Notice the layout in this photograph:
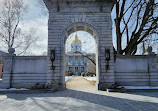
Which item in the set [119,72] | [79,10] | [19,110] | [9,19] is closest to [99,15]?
[79,10]

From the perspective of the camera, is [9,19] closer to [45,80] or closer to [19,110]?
[45,80]

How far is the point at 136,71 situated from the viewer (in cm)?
1131

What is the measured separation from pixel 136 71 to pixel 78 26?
7676 millimetres

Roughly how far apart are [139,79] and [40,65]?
10.2 meters

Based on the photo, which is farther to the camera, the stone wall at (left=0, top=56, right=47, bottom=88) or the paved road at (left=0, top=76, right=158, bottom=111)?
the stone wall at (left=0, top=56, right=47, bottom=88)

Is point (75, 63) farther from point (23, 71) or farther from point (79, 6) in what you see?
point (79, 6)

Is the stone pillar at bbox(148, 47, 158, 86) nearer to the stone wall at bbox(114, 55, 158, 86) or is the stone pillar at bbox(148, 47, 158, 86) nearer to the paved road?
the stone wall at bbox(114, 55, 158, 86)

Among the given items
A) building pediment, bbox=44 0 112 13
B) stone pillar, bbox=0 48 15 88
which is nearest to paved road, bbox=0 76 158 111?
stone pillar, bbox=0 48 15 88

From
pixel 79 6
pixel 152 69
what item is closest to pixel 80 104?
pixel 152 69

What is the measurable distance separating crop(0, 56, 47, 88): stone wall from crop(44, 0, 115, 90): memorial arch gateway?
3.21 feet

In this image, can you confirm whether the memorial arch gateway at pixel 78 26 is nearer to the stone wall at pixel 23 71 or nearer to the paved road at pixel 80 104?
the stone wall at pixel 23 71

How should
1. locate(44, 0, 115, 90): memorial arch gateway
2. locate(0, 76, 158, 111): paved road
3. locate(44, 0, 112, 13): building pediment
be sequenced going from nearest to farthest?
1. locate(0, 76, 158, 111): paved road
2. locate(44, 0, 115, 90): memorial arch gateway
3. locate(44, 0, 112, 13): building pediment

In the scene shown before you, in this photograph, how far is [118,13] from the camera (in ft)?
46.1

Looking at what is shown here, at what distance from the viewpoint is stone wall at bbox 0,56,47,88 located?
1111 cm
